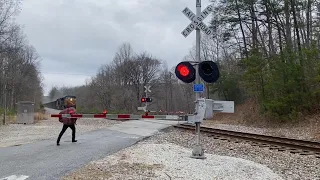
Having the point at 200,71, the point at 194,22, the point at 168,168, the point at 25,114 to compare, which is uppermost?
the point at 194,22

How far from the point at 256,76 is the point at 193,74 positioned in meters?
23.2

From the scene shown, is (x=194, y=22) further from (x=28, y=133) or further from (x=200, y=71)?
(x=28, y=133)

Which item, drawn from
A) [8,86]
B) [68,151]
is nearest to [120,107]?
[8,86]

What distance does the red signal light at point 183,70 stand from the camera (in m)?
9.67

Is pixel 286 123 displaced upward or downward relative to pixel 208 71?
downward

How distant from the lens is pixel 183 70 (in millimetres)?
9703

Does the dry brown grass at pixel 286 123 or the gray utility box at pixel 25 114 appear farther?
the gray utility box at pixel 25 114

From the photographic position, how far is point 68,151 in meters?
11.0

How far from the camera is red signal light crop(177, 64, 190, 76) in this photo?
31.7ft

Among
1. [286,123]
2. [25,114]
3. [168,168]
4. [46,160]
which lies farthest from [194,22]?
[25,114]

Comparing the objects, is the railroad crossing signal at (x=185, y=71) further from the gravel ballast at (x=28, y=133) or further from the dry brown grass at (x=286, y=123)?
the dry brown grass at (x=286, y=123)

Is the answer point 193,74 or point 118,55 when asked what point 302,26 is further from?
point 118,55

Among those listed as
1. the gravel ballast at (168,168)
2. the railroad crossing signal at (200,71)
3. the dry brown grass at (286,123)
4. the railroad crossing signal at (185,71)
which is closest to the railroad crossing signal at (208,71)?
the railroad crossing signal at (200,71)

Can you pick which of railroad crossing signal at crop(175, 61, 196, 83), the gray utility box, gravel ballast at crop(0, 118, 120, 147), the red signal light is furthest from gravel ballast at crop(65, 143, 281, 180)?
the gray utility box
